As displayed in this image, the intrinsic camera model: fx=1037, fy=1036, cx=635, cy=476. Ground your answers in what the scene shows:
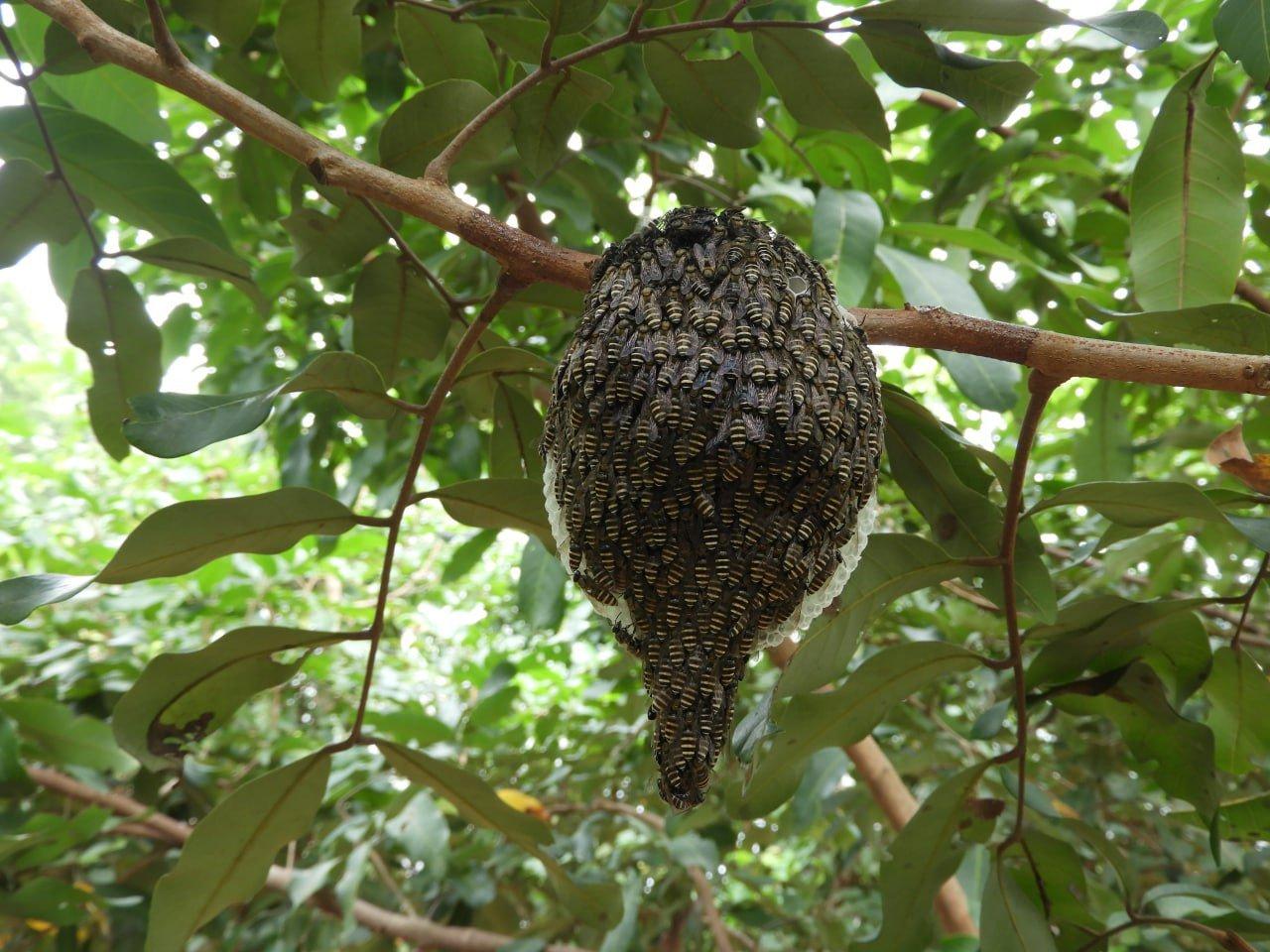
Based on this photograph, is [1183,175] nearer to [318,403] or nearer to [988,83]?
[988,83]

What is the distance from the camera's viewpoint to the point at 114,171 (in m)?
1.44

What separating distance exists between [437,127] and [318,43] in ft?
0.87

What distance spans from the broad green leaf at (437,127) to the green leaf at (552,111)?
38 millimetres

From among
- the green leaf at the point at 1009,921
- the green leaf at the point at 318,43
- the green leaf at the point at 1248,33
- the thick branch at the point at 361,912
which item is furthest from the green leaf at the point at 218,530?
the thick branch at the point at 361,912

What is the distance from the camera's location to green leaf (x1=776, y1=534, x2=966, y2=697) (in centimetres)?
126

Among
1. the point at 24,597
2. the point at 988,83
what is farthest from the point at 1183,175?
the point at 24,597

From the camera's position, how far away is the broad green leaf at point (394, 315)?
5.07ft

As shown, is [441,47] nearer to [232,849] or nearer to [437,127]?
[437,127]

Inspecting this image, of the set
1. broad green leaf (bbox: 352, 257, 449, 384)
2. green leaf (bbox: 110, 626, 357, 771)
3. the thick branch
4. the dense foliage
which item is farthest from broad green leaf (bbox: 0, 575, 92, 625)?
the thick branch

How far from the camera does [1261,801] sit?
1401mm

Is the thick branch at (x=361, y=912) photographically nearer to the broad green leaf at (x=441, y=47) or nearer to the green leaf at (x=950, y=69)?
the broad green leaf at (x=441, y=47)

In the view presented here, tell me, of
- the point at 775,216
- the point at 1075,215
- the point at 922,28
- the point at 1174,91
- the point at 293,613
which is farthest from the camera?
the point at 293,613

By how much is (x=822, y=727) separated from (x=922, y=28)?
2.78ft

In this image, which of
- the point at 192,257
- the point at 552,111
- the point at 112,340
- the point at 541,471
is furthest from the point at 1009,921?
the point at 112,340
